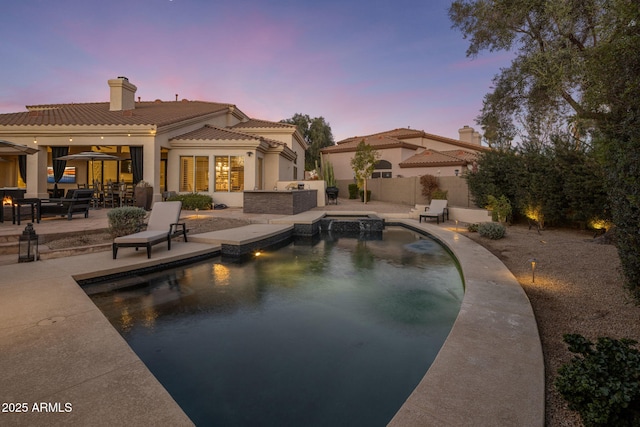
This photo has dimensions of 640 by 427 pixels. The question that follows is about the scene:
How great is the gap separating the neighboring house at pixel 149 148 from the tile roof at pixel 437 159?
38.7ft

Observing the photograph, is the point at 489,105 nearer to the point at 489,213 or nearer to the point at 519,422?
the point at 489,213

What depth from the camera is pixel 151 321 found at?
4.35 metres

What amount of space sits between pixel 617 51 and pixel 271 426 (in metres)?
5.69

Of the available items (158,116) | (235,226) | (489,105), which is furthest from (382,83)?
(235,226)

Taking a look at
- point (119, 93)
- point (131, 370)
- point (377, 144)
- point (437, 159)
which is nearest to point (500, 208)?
point (131, 370)

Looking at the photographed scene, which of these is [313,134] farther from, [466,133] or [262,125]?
[262,125]

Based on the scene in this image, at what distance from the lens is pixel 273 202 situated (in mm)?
13594

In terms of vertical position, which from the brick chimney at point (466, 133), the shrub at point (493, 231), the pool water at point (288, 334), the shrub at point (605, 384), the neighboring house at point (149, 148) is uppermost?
the brick chimney at point (466, 133)

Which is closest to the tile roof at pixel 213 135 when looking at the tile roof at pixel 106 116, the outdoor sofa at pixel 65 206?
the tile roof at pixel 106 116

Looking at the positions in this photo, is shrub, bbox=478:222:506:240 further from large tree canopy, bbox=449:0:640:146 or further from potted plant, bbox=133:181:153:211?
potted plant, bbox=133:181:153:211

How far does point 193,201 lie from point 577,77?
550 inches

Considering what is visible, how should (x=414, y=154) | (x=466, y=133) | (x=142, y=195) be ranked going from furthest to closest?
(x=466, y=133), (x=414, y=154), (x=142, y=195)

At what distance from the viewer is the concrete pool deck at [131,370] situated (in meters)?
2.02

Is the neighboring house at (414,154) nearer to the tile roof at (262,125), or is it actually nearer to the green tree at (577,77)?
the tile roof at (262,125)
